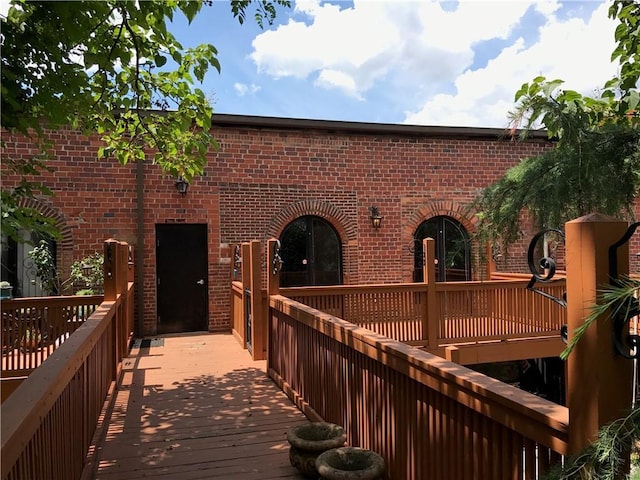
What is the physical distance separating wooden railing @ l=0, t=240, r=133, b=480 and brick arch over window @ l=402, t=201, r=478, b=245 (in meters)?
7.48

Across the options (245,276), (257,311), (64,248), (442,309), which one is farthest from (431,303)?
(64,248)

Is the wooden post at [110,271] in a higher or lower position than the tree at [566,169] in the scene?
lower

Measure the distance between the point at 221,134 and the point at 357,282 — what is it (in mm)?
4270

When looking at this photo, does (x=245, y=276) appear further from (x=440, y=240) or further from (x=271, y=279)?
(x=440, y=240)

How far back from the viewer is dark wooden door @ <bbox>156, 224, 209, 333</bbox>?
9.53 meters

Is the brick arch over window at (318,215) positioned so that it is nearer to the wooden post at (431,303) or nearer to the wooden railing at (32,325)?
the wooden post at (431,303)

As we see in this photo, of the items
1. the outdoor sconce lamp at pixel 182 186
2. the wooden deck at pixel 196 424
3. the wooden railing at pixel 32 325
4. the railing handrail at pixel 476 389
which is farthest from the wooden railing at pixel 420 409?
the outdoor sconce lamp at pixel 182 186

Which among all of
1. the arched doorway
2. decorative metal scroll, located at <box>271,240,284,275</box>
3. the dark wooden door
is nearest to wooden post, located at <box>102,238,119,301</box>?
decorative metal scroll, located at <box>271,240,284,275</box>

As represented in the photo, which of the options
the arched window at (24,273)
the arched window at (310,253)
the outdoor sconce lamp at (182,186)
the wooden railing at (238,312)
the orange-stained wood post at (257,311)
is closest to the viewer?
the orange-stained wood post at (257,311)

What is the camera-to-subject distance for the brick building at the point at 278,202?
9.15 metres

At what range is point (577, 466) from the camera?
1.31m

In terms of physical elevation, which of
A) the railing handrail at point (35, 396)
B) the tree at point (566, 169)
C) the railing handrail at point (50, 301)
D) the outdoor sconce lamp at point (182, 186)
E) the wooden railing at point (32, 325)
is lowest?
the wooden railing at point (32, 325)

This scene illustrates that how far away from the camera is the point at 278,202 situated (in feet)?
33.2

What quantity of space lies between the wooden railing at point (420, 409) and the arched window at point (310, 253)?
18.4 feet
